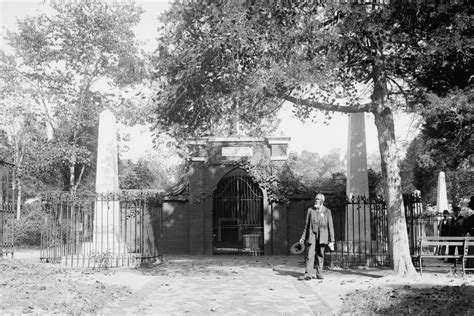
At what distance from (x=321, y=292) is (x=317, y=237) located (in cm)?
238

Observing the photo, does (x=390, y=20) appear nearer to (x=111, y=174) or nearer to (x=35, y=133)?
(x=111, y=174)

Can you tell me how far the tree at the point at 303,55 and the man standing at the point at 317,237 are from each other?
1.75 meters

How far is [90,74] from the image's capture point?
36562mm

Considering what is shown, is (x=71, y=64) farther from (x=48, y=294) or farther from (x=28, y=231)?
(x=48, y=294)

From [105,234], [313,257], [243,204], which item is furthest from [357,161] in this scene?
[243,204]

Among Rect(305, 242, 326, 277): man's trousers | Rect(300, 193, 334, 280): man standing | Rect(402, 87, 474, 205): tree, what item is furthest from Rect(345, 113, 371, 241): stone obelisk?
Rect(305, 242, 326, 277): man's trousers

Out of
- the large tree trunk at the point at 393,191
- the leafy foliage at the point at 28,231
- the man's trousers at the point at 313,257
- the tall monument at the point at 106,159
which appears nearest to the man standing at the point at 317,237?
the man's trousers at the point at 313,257

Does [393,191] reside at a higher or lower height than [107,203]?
higher

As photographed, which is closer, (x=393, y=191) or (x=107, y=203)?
(x=393, y=191)

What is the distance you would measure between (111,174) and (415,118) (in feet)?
29.8

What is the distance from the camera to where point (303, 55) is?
41.3 ft

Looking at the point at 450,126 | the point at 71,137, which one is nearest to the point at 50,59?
the point at 71,137

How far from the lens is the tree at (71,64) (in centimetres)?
3466

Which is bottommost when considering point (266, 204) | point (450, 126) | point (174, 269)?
point (174, 269)
